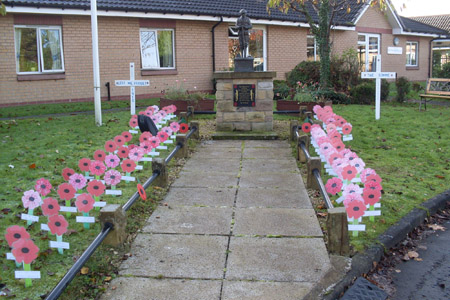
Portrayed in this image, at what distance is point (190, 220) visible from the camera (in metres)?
5.04

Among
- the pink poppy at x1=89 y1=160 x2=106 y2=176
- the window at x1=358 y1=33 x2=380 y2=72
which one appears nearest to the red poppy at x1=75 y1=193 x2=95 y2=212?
the pink poppy at x1=89 y1=160 x2=106 y2=176

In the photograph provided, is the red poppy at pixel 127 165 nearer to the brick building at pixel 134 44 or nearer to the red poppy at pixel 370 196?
the red poppy at pixel 370 196

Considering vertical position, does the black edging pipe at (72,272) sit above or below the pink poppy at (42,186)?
below

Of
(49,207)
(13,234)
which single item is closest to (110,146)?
(49,207)

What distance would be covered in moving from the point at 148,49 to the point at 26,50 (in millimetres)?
4385

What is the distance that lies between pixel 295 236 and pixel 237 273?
96 cm

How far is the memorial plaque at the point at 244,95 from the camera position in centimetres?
998

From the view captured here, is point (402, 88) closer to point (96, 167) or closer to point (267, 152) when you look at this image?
point (267, 152)

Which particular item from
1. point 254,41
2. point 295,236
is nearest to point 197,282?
point 295,236

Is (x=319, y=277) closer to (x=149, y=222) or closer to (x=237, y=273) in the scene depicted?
(x=237, y=273)

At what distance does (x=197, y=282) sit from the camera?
3664 mm

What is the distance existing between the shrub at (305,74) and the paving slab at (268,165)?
1010 centimetres

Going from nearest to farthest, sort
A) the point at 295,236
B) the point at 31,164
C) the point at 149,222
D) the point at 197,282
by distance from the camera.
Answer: the point at 197,282 → the point at 295,236 → the point at 149,222 → the point at 31,164

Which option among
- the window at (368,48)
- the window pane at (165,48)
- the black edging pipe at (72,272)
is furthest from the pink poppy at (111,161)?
the window at (368,48)
